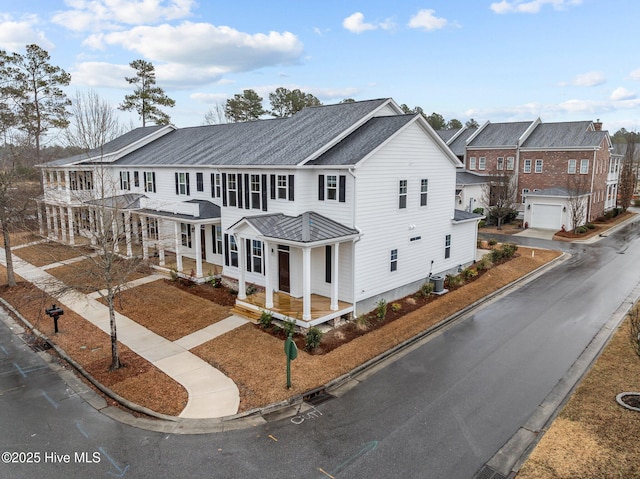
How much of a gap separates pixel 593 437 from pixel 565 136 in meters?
42.6

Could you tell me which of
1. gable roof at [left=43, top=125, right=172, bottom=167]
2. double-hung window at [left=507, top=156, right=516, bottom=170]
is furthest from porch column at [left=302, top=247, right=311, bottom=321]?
double-hung window at [left=507, top=156, right=516, bottom=170]

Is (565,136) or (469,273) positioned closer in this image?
(469,273)

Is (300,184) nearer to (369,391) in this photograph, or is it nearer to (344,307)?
(344,307)

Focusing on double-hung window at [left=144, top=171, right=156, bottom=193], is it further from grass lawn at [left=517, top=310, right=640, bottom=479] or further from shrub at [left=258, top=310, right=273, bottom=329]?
grass lawn at [left=517, top=310, right=640, bottom=479]

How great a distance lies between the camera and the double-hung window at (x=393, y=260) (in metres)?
20.1

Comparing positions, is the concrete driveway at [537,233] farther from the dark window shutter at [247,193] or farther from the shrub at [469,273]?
the dark window shutter at [247,193]

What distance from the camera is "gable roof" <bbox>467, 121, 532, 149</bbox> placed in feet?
Answer: 159

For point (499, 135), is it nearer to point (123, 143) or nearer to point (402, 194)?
point (402, 194)

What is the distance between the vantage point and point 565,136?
45.2m

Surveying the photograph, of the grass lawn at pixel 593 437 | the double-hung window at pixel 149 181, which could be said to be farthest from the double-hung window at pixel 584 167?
the double-hung window at pixel 149 181

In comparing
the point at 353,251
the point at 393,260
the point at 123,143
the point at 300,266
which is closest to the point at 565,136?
the point at 393,260

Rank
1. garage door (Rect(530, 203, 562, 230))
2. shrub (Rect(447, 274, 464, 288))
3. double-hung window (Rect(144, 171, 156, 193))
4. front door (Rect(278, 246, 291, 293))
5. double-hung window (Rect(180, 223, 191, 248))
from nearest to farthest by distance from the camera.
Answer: front door (Rect(278, 246, 291, 293)), shrub (Rect(447, 274, 464, 288)), double-hung window (Rect(180, 223, 191, 248)), double-hung window (Rect(144, 171, 156, 193)), garage door (Rect(530, 203, 562, 230))

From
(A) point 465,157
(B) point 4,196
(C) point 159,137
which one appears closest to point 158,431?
(B) point 4,196

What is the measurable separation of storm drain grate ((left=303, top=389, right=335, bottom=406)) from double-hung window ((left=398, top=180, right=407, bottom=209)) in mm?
10050
